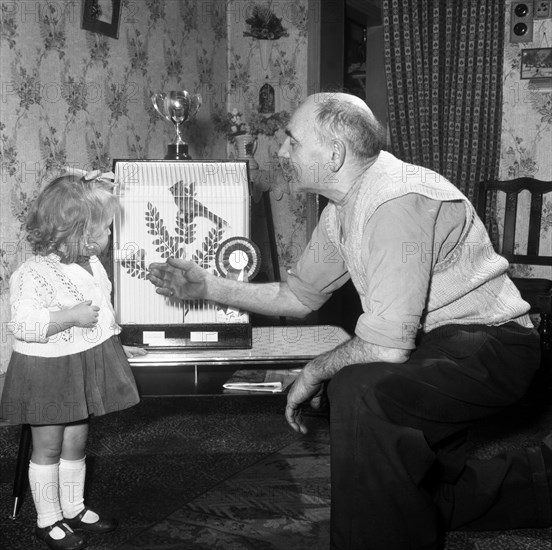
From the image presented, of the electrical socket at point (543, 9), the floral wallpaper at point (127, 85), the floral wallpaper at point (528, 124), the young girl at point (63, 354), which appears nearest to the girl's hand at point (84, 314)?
the young girl at point (63, 354)

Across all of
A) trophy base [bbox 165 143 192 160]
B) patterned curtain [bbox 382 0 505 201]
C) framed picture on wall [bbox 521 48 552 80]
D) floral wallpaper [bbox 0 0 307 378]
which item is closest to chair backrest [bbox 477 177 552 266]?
Result: patterned curtain [bbox 382 0 505 201]

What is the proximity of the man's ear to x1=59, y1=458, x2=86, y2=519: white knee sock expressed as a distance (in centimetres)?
90

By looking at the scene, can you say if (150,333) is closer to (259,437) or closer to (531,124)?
(259,437)

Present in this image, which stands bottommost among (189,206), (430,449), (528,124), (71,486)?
(71,486)

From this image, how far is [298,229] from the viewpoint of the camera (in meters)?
4.59

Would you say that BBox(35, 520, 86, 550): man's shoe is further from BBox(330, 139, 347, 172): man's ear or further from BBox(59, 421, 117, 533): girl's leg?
BBox(330, 139, 347, 172): man's ear

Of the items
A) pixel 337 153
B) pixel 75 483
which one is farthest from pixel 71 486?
pixel 337 153

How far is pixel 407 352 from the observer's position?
159 centimetres

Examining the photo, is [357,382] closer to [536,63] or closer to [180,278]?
[180,278]

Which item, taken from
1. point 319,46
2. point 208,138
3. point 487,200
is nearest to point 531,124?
point 487,200

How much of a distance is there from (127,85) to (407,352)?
238 cm

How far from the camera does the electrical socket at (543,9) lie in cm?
390

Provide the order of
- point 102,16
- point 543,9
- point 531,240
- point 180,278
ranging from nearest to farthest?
point 180,278
point 102,16
point 531,240
point 543,9

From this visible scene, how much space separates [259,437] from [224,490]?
0.49 meters
